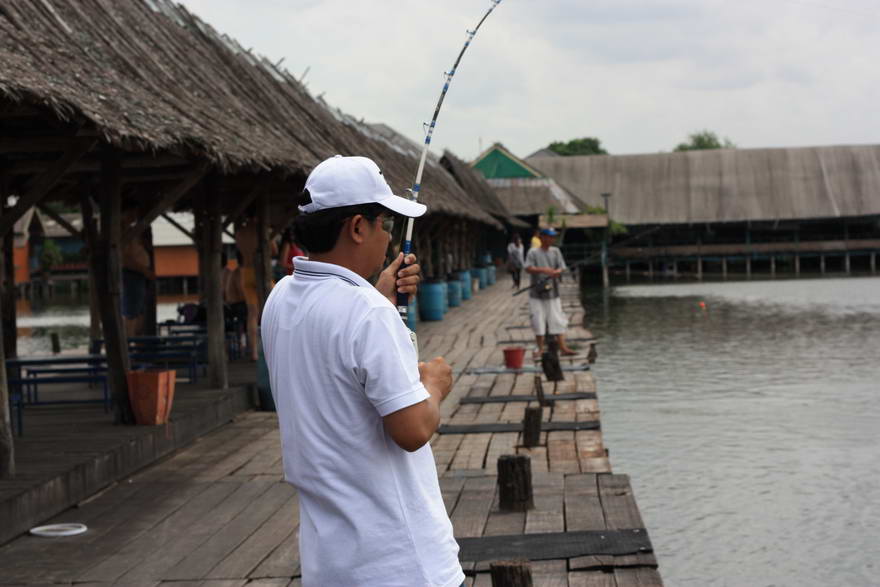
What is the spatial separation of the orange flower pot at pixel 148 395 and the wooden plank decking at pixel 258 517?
313 mm

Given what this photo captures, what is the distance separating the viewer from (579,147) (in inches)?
3519

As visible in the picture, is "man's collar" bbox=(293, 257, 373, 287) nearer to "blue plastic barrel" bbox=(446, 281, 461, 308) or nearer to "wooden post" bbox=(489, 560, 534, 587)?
"wooden post" bbox=(489, 560, 534, 587)

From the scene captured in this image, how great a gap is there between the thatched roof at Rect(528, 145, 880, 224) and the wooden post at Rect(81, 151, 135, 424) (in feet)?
142

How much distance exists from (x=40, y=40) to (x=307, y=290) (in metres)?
5.03

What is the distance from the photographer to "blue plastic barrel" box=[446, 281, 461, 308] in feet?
80.2

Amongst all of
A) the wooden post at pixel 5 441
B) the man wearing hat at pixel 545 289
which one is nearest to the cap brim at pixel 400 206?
the wooden post at pixel 5 441

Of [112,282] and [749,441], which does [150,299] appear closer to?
[112,282]

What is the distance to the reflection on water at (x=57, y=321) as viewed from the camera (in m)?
19.7

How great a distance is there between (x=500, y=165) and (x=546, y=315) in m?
37.6

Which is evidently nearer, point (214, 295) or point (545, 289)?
point (214, 295)

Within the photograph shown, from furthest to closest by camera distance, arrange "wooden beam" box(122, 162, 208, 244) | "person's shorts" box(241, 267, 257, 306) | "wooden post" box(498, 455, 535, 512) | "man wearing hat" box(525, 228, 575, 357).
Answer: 1. "man wearing hat" box(525, 228, 575, 357)
2. "person's shorts" box(241, 267, 257, 306)
3. "wooden beam" box(122, 162, 208, 244)
4. "wooden post" box(498, 455, 535, 512)

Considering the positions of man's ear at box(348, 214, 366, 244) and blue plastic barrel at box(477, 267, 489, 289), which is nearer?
man's ear at box(348, 214, 366, 244)

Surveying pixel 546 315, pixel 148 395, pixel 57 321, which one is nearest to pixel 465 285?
pixel 57 321

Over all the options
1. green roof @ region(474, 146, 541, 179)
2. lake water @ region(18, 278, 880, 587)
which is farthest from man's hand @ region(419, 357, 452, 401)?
green roof @ region(474, 146, 541, 179)
